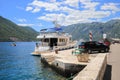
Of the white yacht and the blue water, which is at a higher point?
the white yacht

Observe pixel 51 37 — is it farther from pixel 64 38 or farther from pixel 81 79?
pixel 81 79

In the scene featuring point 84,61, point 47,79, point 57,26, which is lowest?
point 47,79

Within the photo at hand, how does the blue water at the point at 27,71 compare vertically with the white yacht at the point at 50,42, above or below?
below

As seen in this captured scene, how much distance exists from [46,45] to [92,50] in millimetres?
20016

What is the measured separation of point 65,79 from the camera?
20328 mm

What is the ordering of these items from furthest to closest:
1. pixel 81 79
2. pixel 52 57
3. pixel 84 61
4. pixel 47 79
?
1. pixel 52 57
2. pixel 47 79
3. pixel 84 61
4. pixel 81 79

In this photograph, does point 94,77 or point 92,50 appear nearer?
point 94,77

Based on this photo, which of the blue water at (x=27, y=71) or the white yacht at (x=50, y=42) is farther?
the white yacht at (x=50, y=42)

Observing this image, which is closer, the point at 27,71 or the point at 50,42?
the point at 27,71

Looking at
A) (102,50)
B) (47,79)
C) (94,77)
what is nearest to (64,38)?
(102,50)

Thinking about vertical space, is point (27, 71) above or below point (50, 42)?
below

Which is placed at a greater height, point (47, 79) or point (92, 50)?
point (92, 50)

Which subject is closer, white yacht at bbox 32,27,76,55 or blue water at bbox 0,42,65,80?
blue water at bbox 0,42,65,80

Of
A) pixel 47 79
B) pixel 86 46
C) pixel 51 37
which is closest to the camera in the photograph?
pixel 47 79
